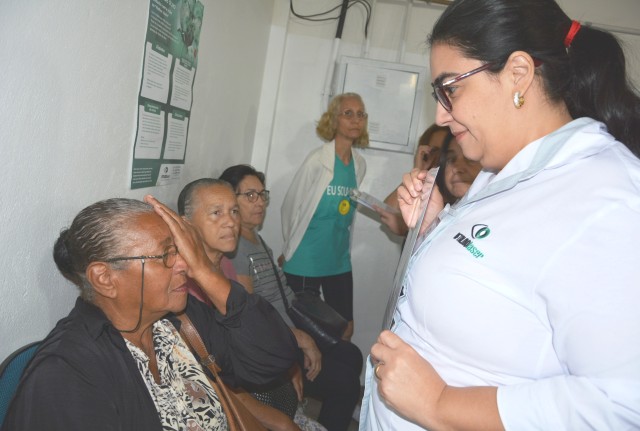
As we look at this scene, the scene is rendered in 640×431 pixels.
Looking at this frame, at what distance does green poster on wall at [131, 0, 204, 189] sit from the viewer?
5.80 ft

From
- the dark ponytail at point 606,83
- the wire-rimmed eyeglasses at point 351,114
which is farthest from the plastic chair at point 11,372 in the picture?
the wire-rimmed eyeglasses at point 351,114

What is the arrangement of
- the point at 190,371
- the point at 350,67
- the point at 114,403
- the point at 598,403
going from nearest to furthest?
the point at 598,403
the point at 114,403
the point at 190,371
the point at 350,67

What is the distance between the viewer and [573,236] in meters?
0.71

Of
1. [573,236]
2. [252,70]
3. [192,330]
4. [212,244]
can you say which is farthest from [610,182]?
[252,70]

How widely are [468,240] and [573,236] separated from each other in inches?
7.0

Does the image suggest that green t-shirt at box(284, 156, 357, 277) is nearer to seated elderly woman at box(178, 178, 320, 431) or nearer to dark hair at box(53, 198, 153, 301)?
seated elderly woman at box(178, 178, 320, 431)

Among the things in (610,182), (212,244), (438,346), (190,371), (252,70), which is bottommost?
(190,371)

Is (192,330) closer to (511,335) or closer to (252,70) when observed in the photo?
(511,335)

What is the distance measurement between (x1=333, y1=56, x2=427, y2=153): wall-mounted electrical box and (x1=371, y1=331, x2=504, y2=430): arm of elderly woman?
3.06m

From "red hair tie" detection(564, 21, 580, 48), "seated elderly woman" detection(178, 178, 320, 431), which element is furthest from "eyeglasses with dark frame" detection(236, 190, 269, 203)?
"red hair tie" detection(564, 21, 580, 48)

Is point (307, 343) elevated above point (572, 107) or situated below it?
below

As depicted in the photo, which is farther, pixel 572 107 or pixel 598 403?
pixel 572 107

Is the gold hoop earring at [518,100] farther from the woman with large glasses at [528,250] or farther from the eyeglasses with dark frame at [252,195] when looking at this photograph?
the eyeglasses with dark frame at [252,195]

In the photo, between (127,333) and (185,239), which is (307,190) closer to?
(185,239)
